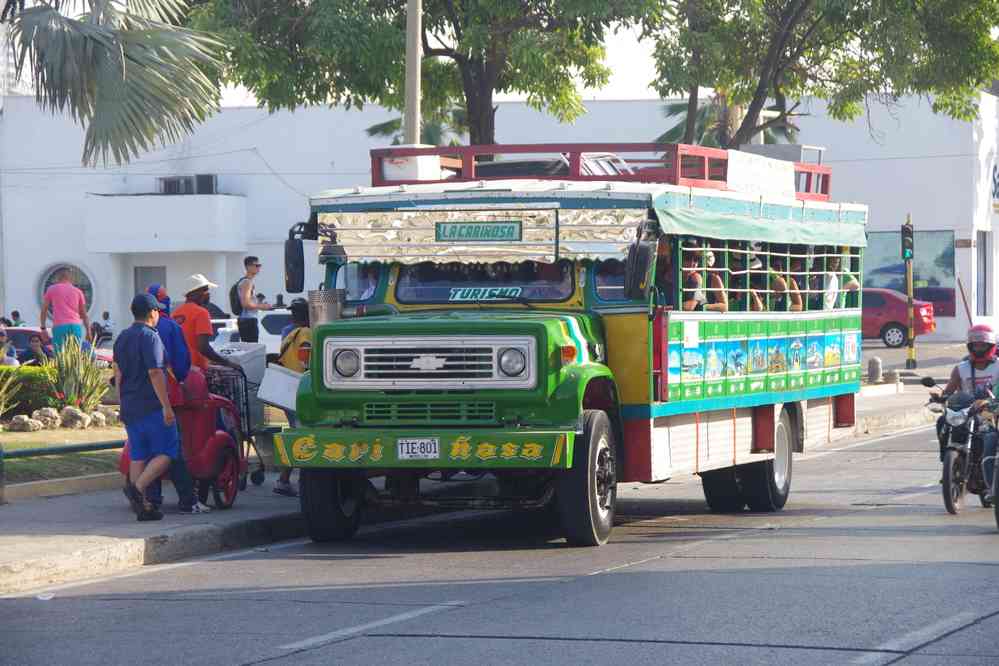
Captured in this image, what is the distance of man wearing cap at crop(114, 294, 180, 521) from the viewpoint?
13.0 metres

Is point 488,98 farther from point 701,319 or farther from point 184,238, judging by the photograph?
point 184,238

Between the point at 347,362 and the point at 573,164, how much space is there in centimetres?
275

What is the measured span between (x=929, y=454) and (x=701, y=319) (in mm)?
9030

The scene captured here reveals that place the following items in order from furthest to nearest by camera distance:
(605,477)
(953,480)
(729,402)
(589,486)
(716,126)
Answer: (716,126) → (729,402) → (953,480) → (605,477) → (589,486)

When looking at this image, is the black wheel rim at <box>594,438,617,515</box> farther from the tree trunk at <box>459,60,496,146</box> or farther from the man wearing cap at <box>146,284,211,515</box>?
the tree trunk at <box>459,60,496,146</box>

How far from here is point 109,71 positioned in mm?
15883

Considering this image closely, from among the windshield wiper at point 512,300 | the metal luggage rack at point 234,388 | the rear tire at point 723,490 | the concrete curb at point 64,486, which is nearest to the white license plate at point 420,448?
the windshield wiper at point 512,300

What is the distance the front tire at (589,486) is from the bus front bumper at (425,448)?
250mm

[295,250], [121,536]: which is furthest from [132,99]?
[121,536]

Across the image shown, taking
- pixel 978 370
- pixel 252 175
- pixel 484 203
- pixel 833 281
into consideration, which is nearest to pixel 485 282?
pixel 484 203

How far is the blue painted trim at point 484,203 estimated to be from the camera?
42.5 ft

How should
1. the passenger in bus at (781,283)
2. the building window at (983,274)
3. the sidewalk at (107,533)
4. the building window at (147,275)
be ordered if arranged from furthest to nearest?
1. the building window at (983,274)
2. the building window at (147,275)
3. the passenger in bus at (781,283)
4. the sidewalk at (107,533)

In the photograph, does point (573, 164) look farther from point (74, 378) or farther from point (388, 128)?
point (388, 128)

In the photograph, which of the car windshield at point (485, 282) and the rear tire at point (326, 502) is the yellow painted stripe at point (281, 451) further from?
the car windshield at point (485, 282)
